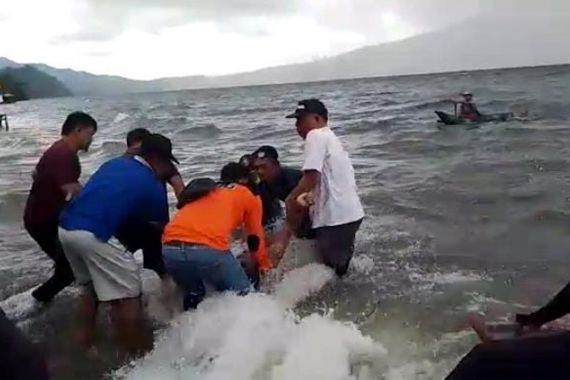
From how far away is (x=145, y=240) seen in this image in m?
5.92

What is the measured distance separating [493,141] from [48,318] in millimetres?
16946

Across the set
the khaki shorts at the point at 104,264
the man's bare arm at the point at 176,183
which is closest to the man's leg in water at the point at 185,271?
the khaki shorts at the point at 104,264

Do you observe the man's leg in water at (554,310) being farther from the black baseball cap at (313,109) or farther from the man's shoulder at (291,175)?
the man's shoulder at (291,175)

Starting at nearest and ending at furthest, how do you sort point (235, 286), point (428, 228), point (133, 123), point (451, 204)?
point (235, 286), point (428, 228), point (451, 204), point (133, 123)

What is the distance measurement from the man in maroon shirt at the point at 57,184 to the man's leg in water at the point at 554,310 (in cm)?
401

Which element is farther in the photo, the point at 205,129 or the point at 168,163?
the point at 205,129

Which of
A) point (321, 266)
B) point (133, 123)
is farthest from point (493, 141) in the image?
point (133, 123)

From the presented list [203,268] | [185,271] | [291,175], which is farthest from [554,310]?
[291,175]

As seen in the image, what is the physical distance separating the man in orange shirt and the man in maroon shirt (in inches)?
54.1

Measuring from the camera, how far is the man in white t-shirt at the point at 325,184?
6.18 metres

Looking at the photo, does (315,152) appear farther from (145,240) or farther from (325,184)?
(145,240)

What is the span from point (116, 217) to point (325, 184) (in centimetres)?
188

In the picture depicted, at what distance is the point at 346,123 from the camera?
33.3 metres

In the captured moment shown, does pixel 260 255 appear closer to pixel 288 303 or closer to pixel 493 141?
pixel 288 303
